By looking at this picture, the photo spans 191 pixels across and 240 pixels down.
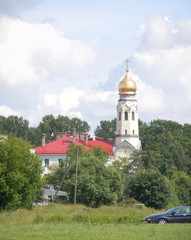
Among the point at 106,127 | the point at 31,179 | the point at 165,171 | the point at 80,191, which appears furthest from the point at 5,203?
the point at 106,127

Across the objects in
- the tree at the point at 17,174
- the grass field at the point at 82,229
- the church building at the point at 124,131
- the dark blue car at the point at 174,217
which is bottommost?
the grass field at the point at 82,229

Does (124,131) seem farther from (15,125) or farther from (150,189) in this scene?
(150,189)

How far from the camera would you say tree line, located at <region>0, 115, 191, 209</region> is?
49.5 metres

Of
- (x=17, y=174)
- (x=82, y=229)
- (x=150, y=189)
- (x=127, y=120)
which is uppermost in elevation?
(x=127, y=120)

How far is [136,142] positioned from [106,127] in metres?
37.3

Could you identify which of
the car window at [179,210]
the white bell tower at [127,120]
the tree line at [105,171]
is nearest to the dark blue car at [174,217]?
the car window at [179,210]

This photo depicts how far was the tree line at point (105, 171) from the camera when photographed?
49475 millimetres

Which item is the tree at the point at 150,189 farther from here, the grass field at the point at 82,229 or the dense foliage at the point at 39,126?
the dense foliage at the point at 39,126

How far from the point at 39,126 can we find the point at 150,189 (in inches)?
2748

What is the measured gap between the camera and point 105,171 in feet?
220

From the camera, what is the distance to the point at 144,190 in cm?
7406

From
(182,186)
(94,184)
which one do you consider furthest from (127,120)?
(94,184)

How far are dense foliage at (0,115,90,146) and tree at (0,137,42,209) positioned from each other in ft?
281

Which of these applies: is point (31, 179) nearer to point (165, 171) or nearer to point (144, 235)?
point (144, 235)
